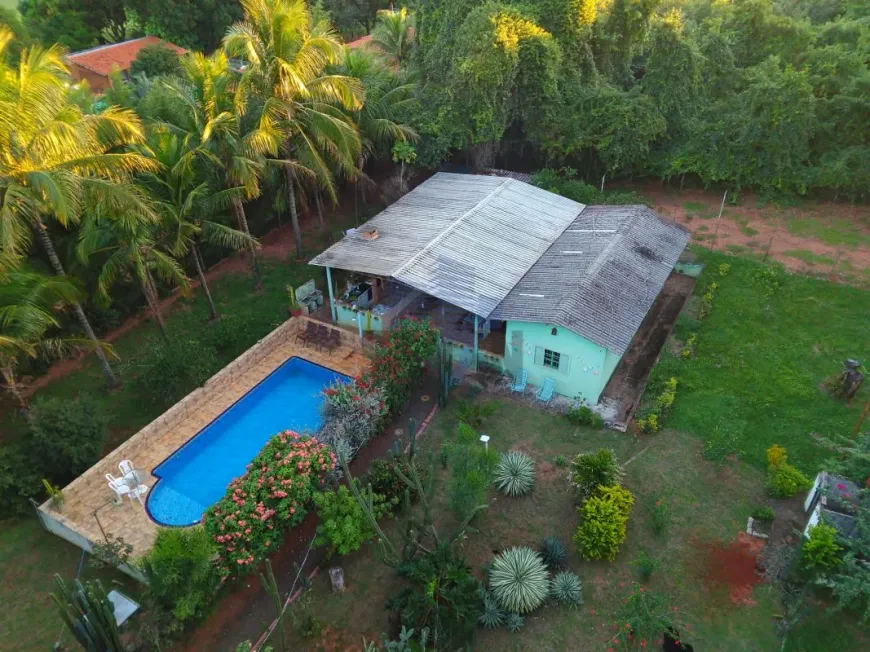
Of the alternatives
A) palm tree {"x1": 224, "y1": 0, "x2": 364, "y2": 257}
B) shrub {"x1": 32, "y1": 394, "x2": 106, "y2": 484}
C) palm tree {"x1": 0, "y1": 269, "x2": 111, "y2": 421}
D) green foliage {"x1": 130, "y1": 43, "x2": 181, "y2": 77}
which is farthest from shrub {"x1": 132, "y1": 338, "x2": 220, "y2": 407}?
green foliage {"x1": 130, "y1": 43, "x2": 181, "y2": 77}

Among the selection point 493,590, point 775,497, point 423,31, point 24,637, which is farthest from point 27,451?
point 423,31

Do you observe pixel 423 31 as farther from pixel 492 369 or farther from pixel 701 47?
pixel 492 369

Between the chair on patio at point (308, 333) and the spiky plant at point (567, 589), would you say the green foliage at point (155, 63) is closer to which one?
the chair on patio at point (308, 333)

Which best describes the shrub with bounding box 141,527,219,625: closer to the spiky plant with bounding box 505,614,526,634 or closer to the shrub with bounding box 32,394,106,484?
the shrub with bounding box 32,394,106,484

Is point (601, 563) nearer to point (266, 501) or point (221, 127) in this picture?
point (266, 501)

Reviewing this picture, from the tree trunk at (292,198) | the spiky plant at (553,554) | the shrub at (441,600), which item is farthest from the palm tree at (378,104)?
the shrub at (441,600)

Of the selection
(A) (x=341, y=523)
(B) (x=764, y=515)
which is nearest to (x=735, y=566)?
(B) (x=764, y=515)
